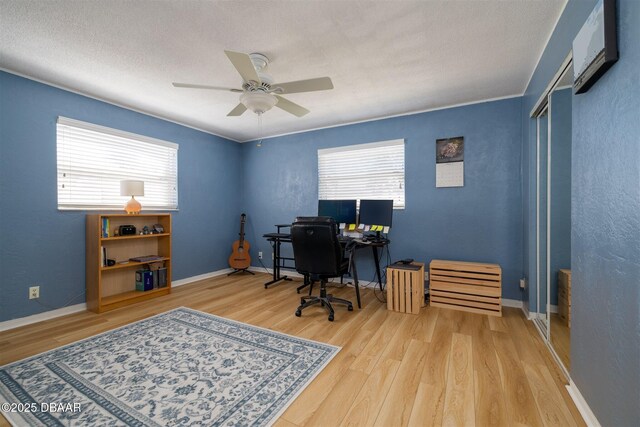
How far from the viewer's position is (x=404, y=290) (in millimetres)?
2877

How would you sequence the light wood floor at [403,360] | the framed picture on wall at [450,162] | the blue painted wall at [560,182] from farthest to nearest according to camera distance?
the framed picture on wall at [450,162] < the blue painted wall at [560,182] < the light wood floor at [403,360]

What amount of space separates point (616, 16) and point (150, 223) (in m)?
4.57

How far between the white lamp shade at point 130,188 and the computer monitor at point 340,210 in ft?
7.78

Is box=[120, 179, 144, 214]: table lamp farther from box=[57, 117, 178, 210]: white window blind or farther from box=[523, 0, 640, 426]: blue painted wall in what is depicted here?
box=[523, 0, 640, 426]: blue painted wall

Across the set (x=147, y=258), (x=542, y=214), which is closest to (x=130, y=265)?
(x=147, y=258)

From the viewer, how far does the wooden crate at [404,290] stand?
9.32ft

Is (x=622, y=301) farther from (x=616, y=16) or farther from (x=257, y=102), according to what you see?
(x=257, y=102)

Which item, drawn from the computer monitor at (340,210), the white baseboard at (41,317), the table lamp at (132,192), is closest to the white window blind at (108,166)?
the table lamp at (132,192)

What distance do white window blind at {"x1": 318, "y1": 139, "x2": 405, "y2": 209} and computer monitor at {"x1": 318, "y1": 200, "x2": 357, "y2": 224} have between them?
34cm

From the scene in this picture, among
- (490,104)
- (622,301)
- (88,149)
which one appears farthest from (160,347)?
(490,104)

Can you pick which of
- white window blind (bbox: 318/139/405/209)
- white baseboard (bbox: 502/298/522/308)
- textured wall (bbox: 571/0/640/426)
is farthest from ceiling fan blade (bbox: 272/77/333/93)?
white baseboard (bbox: 502/298/522/308)

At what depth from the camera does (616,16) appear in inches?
43.8

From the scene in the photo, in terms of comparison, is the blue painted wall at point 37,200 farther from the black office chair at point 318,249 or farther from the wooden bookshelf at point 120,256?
the black office chair at point 318,249

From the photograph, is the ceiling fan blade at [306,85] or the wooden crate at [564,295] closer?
the ceiling fan blade at [306,85]
